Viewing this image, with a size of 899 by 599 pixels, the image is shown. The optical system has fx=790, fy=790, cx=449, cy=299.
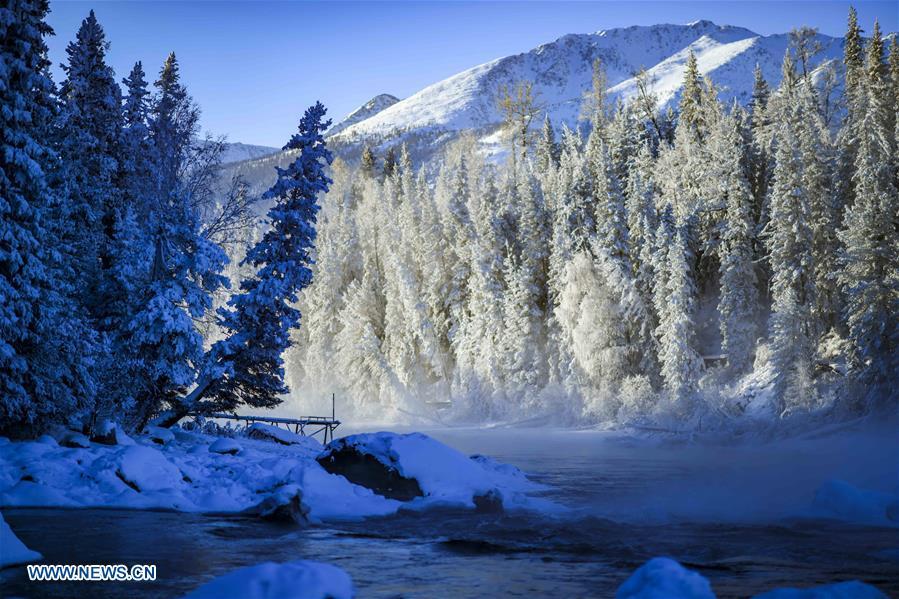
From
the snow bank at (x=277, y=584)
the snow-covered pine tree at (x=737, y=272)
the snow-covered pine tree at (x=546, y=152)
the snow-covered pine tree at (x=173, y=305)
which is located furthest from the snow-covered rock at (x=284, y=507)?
the snow-covered pine tree at (x=546, y=152)

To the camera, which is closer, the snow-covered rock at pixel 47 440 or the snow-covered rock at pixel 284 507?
the snow-covered rock at pixel 284 507

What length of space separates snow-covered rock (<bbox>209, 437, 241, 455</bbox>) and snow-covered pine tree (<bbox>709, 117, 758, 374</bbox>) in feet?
114

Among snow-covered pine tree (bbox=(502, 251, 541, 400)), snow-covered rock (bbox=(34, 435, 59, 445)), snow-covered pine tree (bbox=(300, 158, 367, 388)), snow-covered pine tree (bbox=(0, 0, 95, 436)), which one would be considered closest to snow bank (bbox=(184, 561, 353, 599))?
snow-covered rock (bbox=(34, 435, 59, 445))

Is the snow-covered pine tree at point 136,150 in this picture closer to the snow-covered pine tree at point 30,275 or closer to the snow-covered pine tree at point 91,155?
the snow-covered pine tree at point 91,155

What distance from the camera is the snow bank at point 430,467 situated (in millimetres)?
17688

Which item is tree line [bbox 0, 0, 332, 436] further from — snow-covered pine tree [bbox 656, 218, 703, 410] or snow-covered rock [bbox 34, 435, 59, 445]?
snow-covered pine tree [bbox 656, 218, 703, 410]

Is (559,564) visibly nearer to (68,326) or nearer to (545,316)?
(68,326)

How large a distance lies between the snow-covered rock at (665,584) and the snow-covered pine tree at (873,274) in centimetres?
2980

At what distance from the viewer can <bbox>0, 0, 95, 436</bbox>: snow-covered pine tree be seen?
61.3ft

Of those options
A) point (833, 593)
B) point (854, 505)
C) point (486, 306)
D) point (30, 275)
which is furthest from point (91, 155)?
point (486, 306)

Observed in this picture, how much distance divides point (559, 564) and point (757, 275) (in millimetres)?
44056

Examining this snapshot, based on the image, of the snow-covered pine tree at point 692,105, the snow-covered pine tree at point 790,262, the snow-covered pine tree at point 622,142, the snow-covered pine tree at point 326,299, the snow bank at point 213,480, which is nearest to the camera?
the snow bank at point 213,480

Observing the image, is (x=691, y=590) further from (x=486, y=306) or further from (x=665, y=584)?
(x=486, y=306)

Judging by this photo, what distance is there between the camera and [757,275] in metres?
51.2
